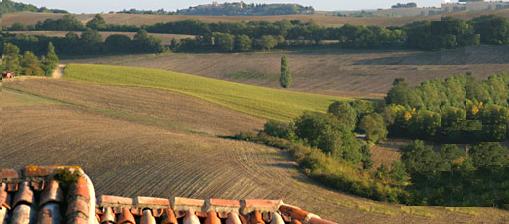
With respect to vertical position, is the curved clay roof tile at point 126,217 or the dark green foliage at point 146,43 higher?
the curved clay roof tile at point 126,217

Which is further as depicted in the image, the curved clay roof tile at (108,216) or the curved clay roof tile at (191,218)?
the curved clay roof tile at (191,218)

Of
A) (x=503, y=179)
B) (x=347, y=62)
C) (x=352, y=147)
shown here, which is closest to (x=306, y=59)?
(x=347, y=62)

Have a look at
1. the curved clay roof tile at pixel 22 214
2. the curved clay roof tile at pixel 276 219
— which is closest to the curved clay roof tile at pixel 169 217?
the curved clay roof tile at pixel 276 219

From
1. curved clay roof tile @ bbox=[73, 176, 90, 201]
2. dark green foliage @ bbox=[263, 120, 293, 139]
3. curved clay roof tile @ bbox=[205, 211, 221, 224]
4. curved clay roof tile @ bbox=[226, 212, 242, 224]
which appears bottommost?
dark green foliage @ bbox=[263, 120, 293, 139]

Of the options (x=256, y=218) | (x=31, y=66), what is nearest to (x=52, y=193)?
(x=256, y=218)

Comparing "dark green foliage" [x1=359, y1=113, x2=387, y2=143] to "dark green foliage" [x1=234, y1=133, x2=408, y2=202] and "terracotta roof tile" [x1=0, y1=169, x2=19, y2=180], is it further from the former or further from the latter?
"terracotta roof tile" [x1=0, y1=169, x2=19, y2=180]

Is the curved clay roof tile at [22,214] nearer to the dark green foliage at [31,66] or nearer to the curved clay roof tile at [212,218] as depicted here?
the curved clay roof tile at [212,218]

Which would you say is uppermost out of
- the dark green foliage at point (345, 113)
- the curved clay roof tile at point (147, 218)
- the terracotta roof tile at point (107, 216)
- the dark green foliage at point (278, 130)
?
the terracotta roof tile at point (107, 216)

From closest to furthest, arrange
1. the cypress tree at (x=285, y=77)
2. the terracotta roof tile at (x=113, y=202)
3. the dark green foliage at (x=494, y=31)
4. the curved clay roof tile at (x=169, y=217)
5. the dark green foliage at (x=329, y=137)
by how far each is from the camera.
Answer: the curved clay roof tile at (x=169, y=217)
the terracotta roof tile at (x=113, y=202)
the dark green foliage at (x=329, y=137)
the cypress tree at (x=285, y=77)
the dark green foliage at (x=494, y=31)

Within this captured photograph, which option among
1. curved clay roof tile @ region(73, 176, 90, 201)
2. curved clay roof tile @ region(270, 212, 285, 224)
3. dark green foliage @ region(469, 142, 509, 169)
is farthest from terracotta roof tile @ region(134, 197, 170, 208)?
dark green foliage @ region(469, 142, 509, 169)
